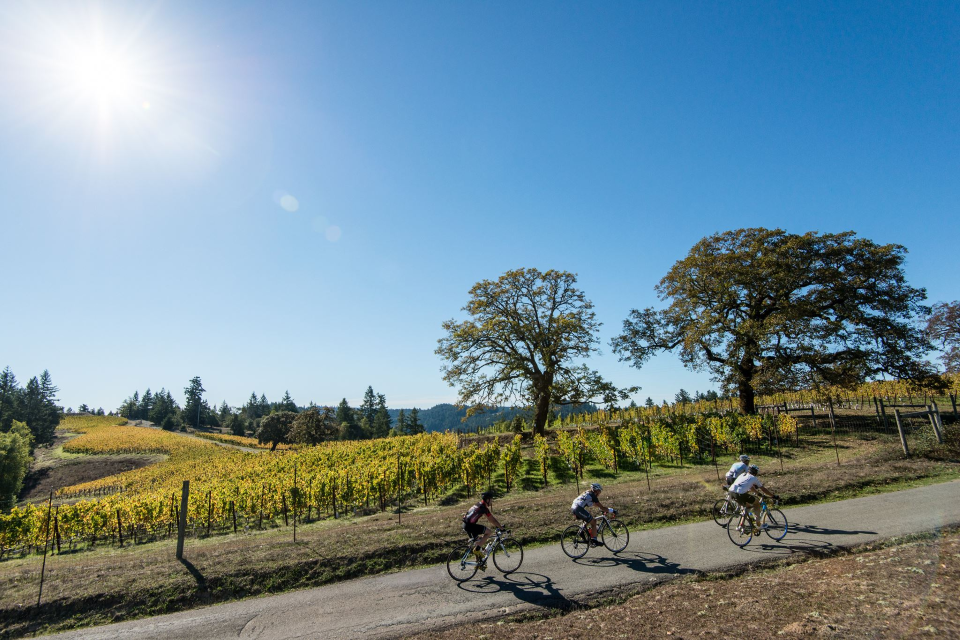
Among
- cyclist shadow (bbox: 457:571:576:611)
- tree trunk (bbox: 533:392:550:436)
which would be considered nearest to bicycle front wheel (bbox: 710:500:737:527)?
cyclist shadow (bbox: 457:571:576:611)

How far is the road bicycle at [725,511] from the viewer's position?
10817 millimetres

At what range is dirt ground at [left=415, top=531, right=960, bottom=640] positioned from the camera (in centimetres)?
588

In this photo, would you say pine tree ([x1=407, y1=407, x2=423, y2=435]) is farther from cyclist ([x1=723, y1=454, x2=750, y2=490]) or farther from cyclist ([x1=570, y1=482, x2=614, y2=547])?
cyclist ([x1=570, y1=482, x2=614, y2=547])

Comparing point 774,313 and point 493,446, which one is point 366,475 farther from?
point 774,313

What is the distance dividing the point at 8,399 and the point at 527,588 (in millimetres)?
139617

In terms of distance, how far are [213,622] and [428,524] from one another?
21.7ft

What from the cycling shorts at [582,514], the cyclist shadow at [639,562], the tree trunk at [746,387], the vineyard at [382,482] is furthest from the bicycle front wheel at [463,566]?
the tree trunk at [746,387]

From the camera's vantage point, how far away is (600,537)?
1035 centimetres

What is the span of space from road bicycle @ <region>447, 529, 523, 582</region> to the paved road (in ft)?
0.66

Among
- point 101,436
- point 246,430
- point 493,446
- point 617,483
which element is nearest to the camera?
point 617,483

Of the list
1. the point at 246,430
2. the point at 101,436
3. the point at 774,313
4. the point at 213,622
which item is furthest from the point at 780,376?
the point at 246,430

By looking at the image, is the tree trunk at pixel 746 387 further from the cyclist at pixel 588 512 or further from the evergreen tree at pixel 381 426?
the evergreen tree at pixel 381 426

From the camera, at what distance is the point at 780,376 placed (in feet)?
87.3

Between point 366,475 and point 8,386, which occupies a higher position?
point 8,386
